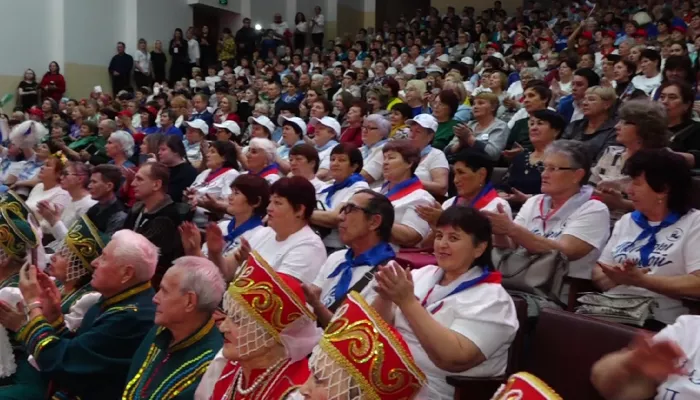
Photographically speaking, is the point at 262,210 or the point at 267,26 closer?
the point at 262,210

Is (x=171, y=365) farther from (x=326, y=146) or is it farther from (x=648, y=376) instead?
(x=326, y=146)

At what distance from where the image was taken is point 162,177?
484cm

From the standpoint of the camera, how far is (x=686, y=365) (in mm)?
1892

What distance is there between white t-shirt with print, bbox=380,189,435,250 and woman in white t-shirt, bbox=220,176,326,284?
21.0 inches

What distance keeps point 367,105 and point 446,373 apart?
482 centimetres

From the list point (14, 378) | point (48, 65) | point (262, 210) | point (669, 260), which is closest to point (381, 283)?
point (669, 260)

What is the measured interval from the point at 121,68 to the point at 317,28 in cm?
430

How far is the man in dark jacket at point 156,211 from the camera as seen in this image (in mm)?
4527

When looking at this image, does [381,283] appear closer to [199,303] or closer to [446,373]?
[446,373]

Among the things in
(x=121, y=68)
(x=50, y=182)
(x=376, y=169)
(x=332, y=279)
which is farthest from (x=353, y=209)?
(x=121, y=68)

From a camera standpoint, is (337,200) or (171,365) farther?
(337,200)

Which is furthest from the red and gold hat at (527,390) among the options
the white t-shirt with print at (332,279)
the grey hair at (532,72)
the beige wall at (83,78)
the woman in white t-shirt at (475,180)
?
the beige wall at (83,78)

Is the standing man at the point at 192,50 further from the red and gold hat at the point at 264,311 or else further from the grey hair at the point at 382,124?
the red and gold hat at the point at 264,311

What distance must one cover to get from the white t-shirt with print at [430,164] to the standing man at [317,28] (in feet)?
37.8
